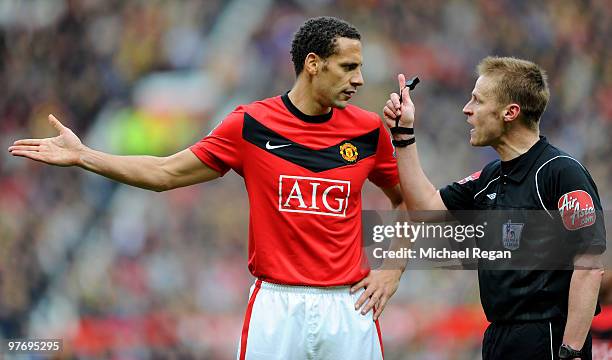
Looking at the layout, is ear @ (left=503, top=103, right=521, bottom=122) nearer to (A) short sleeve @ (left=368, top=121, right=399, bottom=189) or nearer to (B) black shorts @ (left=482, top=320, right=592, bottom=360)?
(A) short sleeve @ (left=368, top=121, right=399, bottom=189)

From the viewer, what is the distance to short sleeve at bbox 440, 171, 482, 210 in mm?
4223

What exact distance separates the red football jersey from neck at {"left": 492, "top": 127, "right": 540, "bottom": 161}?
0.61 m

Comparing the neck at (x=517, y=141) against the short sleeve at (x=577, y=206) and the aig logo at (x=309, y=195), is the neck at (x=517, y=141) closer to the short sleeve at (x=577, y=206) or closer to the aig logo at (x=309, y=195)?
the short sleeve at (x=577, y=206)

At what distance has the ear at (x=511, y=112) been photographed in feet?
13.1

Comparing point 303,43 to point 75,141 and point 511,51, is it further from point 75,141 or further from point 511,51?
point 511,51

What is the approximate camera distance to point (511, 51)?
8297mm

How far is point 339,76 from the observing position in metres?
3.98

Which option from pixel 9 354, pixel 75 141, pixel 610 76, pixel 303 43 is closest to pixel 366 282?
pixel 303 43

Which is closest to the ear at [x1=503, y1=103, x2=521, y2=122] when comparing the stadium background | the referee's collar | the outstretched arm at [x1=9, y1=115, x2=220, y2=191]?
the referee's collar

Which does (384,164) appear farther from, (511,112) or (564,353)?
(564,353)

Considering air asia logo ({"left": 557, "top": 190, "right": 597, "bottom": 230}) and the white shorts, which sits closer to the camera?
air asia logo ({"left": 557, "top": 190, "right": 597, "bottom": 230})

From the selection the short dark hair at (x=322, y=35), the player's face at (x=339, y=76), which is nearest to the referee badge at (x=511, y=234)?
the player's face at (x=339, y=76)

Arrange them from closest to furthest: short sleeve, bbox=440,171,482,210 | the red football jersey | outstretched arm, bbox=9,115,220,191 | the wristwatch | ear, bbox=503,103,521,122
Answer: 1. the wristwatch
2. outstretched arm, bbox=9,115,220,191
3. the red football jersey
4. ear, bbox=503,103,521,122
5. short sleeve, bbox=440,171,482,210

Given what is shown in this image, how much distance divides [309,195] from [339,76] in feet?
1.78
